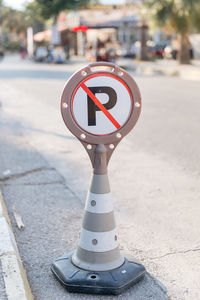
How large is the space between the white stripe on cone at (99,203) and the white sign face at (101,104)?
388 mm

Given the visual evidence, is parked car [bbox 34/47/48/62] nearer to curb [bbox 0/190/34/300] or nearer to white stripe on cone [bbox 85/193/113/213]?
curb [bbox 0/190/34/300]

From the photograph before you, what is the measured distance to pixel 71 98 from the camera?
9.25 feet

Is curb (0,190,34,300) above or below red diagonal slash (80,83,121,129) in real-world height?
below

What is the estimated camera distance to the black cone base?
2775 millimetres

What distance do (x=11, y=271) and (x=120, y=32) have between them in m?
61.1

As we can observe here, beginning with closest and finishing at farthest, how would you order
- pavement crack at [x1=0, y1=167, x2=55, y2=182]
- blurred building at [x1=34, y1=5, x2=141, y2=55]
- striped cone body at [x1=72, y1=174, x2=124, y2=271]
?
striped cone body at [x1=72, y1=174, x2=124, y2=271]
pavement crack at [x1=0, y1=167, x2=55, y2=182]
blurred building at [x1=34, y1=5, x2=141, y2=55]

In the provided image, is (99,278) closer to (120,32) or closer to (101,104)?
(101,104)

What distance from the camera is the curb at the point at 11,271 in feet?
8.55

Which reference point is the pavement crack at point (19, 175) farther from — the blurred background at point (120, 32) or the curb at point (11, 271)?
the blurred background at point (120, 32)

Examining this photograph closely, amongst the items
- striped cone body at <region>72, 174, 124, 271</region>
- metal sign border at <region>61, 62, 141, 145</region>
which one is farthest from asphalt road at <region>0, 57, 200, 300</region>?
metal sign border at <region>61, 62, 141, 145</region>

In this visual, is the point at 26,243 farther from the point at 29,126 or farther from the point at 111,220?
the point at 29,126


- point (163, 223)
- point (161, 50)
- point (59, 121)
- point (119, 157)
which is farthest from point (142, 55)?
point (163, 223)

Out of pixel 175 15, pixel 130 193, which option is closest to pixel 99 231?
pixel 130 193

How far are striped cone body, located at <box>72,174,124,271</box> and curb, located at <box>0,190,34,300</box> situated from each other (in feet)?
1.23
